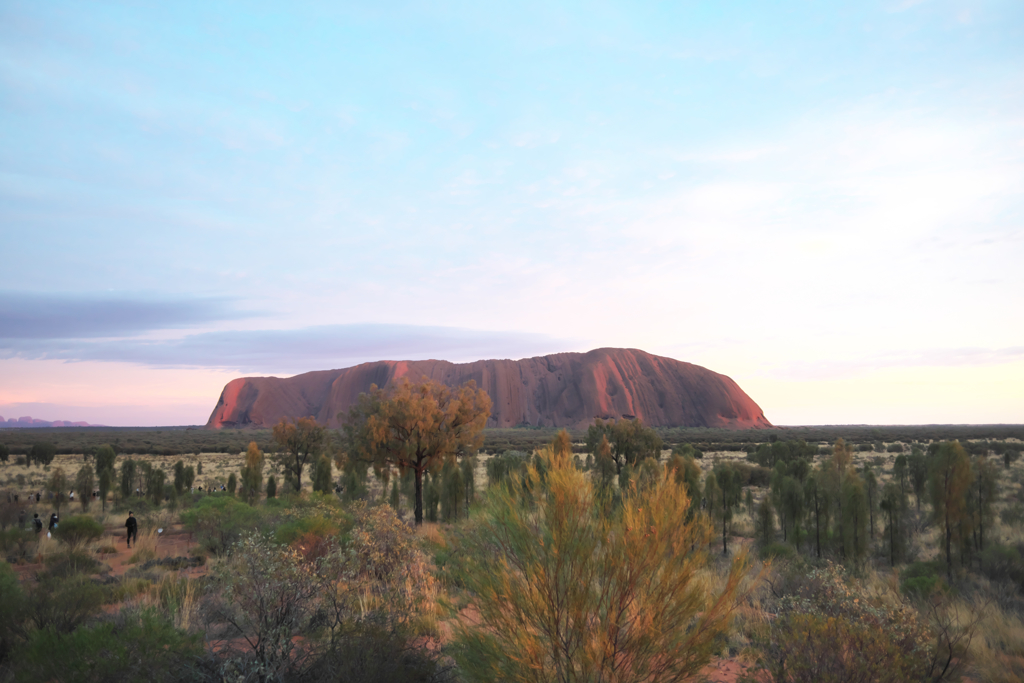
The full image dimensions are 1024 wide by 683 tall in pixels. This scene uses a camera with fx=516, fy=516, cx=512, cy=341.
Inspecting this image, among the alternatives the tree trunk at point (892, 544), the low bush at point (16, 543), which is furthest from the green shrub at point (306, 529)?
the tree trunk at point (892, 544)

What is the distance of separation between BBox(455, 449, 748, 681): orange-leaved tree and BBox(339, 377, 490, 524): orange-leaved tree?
15289mm

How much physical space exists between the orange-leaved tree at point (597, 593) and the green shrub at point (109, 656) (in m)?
3.26

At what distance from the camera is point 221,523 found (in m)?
14.2

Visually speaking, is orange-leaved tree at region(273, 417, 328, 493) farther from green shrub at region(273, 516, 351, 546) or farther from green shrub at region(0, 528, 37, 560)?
green shrub at region(273, 516, 351, 546)

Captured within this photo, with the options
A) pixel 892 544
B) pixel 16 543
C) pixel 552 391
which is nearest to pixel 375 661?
pixel 892 544

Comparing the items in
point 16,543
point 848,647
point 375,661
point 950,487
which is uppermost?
point 950,487

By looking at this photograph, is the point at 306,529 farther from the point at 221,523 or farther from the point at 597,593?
the point at 597,593

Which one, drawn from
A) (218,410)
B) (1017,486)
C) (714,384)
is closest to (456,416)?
(1017,486)

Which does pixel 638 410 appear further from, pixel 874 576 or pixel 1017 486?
pixel 874 576

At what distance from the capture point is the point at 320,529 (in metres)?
12.2

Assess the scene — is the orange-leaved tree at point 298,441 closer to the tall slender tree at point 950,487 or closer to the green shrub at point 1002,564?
the tall slender tree at point 950,487

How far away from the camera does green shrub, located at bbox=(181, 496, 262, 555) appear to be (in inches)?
536

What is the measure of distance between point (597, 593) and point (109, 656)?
474 cm

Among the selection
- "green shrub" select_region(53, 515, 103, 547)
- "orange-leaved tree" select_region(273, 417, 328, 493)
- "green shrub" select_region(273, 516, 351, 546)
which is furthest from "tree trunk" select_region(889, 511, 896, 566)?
"orange-leaved tree" select_region(273, 417, 328, 493)
